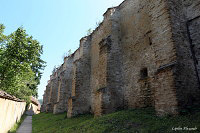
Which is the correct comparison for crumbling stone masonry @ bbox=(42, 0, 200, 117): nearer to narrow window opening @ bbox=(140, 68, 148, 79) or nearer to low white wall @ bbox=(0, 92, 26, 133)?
narrow window opening @ bbox=(140, 68, 148, 79)

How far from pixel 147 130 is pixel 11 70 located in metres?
11.2

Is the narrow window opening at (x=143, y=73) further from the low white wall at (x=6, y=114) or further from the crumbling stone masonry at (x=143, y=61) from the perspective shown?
the low white wall at (x=6, y=114)

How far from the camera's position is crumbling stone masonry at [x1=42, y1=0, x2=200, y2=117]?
5496mm

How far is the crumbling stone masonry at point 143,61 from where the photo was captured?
5496 millimetres

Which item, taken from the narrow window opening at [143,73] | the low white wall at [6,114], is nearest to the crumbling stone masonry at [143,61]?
the narrow window opening at [143,73]

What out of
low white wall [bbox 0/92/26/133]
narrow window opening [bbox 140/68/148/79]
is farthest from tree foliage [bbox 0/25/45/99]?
narrow window opening [bbox 140/68/148/79]

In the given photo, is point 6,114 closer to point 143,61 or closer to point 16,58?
point 16,58

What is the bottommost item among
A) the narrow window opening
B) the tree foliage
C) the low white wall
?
the low white wall

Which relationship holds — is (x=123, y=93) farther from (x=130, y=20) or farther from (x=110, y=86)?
(x=130, y=20)

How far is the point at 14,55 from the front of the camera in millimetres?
12359

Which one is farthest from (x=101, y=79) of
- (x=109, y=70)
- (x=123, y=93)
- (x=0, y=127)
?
(x=0, y=127)

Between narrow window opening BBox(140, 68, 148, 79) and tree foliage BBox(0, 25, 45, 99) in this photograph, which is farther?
tree foliage BBox(0, 25, 45, 99)

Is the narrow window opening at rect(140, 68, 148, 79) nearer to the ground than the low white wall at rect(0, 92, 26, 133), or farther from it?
farther from it

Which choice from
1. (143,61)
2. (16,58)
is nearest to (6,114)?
(16,58)
